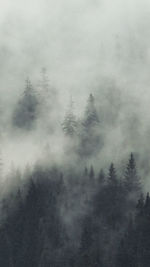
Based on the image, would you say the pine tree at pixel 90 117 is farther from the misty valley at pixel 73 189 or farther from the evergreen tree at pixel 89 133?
the misty valley at pixel 73 189

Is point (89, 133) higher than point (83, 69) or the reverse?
the reverse

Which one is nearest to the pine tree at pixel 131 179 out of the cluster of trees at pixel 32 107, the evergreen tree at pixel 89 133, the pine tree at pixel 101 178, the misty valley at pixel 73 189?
the misty valley at pixel 73 189

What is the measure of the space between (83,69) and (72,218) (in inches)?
2438

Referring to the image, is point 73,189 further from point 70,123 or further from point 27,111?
point 27,111

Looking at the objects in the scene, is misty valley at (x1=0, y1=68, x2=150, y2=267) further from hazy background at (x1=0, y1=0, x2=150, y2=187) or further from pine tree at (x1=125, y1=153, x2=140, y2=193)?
hazy background at (x1=0, y1=0, x2=150, y2=187)

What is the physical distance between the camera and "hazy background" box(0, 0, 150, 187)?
123 metres

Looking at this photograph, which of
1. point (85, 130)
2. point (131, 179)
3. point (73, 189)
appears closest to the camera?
point (131, 179)

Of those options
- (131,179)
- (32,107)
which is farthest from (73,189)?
(32,107)

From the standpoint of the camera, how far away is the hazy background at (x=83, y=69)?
122688 mm

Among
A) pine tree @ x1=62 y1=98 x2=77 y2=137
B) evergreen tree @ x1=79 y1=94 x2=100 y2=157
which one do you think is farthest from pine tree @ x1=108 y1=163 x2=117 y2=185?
pine tree @ x1=62 y1=98 x2=77 y2=137

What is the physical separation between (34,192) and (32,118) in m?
27.0

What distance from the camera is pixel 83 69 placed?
154 m

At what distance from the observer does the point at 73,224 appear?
109 metres

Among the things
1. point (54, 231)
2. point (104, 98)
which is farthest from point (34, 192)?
point (104, 98)
